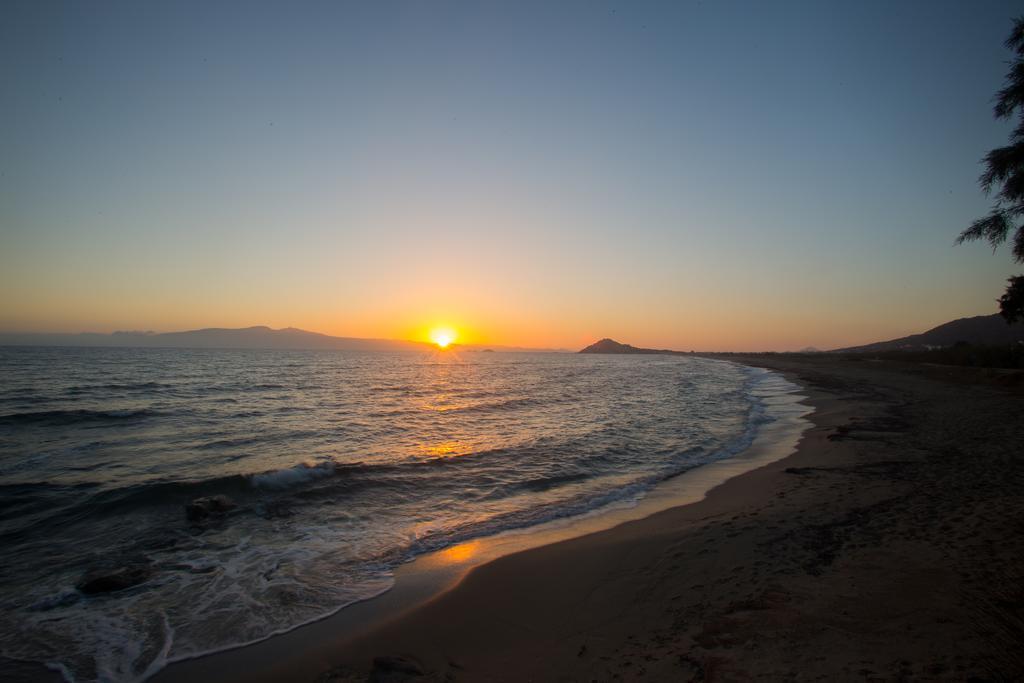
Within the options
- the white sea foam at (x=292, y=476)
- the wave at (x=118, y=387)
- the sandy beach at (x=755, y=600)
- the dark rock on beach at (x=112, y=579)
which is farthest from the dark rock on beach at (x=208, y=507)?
the wave at (x=118, y=387)

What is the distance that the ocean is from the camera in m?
5.82

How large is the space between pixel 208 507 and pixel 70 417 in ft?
57.9

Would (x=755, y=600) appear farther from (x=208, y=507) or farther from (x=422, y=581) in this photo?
(x=208, y=507)

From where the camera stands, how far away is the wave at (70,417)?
19.7 m

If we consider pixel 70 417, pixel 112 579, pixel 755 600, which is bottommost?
pixel 70 417

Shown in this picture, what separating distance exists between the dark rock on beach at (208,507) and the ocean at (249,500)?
0.04m

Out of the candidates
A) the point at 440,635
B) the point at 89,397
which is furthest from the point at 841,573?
the point at 89,397

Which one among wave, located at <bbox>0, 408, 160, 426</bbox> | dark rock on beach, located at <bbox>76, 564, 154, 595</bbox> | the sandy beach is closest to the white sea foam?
dark rock on beach, located at <bbox>76, 564, 154, 595</bbox>

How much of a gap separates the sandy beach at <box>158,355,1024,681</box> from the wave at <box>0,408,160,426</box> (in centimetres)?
2175

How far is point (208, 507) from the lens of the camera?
32.3 feet

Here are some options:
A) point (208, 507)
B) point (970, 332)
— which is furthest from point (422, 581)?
point (970, 332)

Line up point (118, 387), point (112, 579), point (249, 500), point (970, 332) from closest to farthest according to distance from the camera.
Result: point (112, 579) < point (249, 500) < point (118, 387) < point (970, 332)

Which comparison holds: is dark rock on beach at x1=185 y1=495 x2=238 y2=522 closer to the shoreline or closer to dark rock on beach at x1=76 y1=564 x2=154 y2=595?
dark rock on beach at x1=76 y1=564 x2=154 y2=595

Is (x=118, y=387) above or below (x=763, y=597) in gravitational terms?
below
